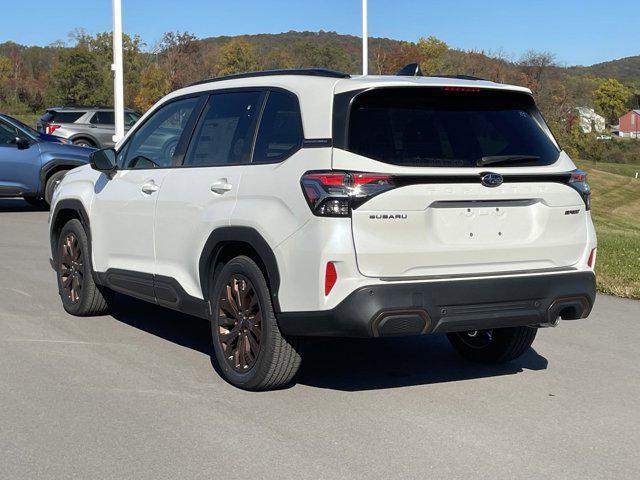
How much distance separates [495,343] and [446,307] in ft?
4.82

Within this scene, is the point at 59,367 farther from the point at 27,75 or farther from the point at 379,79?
the point at 27,75

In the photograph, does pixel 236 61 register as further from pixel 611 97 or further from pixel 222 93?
pixel 611 97

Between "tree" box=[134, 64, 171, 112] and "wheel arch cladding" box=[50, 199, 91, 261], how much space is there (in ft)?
162

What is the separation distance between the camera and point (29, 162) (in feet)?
56.3

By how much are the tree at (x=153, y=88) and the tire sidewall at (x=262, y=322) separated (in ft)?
171

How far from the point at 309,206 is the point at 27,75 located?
106 metres

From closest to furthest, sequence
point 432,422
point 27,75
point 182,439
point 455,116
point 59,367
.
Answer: point 182,439 < point 432,422 < point 455,116 < point 59,367 < point 27,75

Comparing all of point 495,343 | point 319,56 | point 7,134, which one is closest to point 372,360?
point 495,343

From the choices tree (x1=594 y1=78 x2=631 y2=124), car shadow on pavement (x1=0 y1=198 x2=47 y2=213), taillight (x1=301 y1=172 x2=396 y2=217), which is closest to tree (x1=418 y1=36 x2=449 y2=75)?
car shadow on pavement (x1=0 y1=198 x2=47 y2=213)

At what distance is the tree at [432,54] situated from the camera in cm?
5362

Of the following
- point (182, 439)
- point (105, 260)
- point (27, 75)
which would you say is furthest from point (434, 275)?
point (27, 75)

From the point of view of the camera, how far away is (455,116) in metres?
5.59

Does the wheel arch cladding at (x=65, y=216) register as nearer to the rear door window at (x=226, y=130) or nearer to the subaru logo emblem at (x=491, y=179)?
the rear door window at (x=226, y=130)

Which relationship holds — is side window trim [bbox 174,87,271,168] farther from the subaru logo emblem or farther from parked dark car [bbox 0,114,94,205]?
parked dark car [bbox 0,114,94,205]
